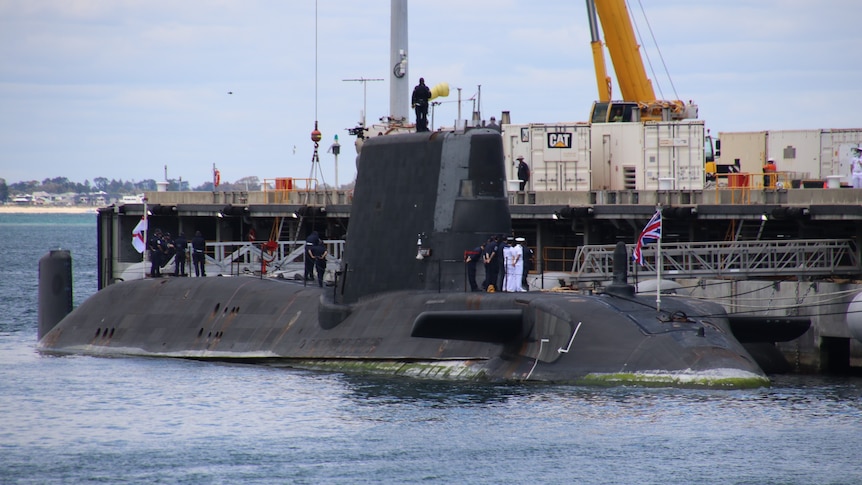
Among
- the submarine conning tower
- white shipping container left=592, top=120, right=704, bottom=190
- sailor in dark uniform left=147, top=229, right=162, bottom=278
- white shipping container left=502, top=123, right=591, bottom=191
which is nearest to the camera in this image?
the submarine conning tower

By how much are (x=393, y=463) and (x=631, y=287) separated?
8.13 m

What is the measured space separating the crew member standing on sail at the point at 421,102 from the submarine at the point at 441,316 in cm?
38

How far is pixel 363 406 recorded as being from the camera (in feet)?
76.5

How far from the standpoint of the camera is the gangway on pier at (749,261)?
32.4 meters

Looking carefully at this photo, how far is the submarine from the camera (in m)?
23.7

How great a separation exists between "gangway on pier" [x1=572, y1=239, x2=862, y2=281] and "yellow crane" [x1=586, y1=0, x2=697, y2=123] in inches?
598

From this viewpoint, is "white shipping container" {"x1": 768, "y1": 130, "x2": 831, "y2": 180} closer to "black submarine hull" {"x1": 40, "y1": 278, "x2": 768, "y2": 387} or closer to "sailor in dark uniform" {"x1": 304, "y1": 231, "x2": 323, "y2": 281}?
"sailor in dark uniform" {"x1": 304, "y1": 231, "x2": 323, "y2": 281}

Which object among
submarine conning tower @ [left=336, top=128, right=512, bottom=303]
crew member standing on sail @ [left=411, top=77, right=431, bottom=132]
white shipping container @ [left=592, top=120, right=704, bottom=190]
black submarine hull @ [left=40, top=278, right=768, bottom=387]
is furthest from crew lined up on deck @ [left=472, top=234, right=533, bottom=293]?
white shipping container @ [left=592, top=120, right=704, bottom=190]

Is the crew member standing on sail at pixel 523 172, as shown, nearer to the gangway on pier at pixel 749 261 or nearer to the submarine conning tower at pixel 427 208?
the gangway on pier at pixel 749 261

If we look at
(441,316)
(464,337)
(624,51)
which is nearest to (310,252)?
(464,337)

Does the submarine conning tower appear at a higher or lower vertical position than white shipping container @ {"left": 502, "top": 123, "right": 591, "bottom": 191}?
lower

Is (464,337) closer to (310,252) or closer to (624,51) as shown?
(310,252)

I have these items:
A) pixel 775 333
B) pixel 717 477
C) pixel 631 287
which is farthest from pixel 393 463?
pixel 775 333

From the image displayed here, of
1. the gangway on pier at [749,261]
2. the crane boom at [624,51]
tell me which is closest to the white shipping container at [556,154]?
the crane boom at [624,51]
